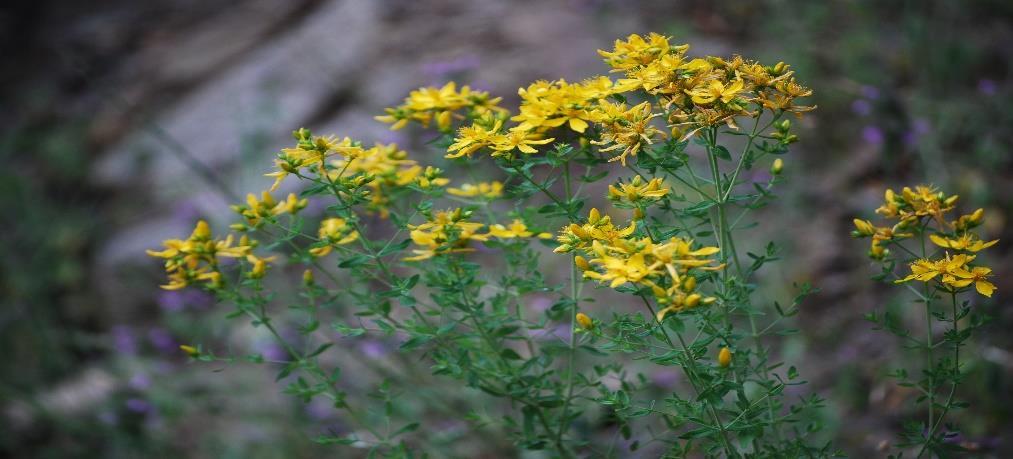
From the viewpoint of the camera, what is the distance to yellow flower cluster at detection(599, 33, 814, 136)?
4.76ft

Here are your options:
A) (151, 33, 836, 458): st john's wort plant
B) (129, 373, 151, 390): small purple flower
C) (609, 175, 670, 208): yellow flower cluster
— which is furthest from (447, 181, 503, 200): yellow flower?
(129, 373, 151, 390): small purple flower

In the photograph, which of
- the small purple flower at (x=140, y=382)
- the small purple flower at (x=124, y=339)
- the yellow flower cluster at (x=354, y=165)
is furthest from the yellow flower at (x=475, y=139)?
the small purple flower at (x=124, y=339)

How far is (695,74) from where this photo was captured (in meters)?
1.49

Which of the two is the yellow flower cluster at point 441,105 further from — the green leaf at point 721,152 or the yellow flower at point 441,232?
the green leaf at point 721,152

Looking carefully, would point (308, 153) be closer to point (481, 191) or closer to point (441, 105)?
point (441, 105)

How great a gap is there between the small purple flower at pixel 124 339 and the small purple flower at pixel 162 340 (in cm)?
8

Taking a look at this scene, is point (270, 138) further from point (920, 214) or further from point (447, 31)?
point (920, 214)

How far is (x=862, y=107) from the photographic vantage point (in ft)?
11.7

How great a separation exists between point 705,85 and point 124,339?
3118 mm

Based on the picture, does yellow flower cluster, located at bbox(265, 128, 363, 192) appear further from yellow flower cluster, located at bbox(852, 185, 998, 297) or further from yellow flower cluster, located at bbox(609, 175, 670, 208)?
yellow flower cluster, located at bbox(852, 185, 998, 297)

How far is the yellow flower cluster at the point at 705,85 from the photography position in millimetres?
1451

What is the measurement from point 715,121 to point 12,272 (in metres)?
4.05

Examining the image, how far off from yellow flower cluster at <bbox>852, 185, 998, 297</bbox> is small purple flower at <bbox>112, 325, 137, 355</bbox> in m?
3.05

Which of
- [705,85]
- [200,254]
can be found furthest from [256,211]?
[705,85]
